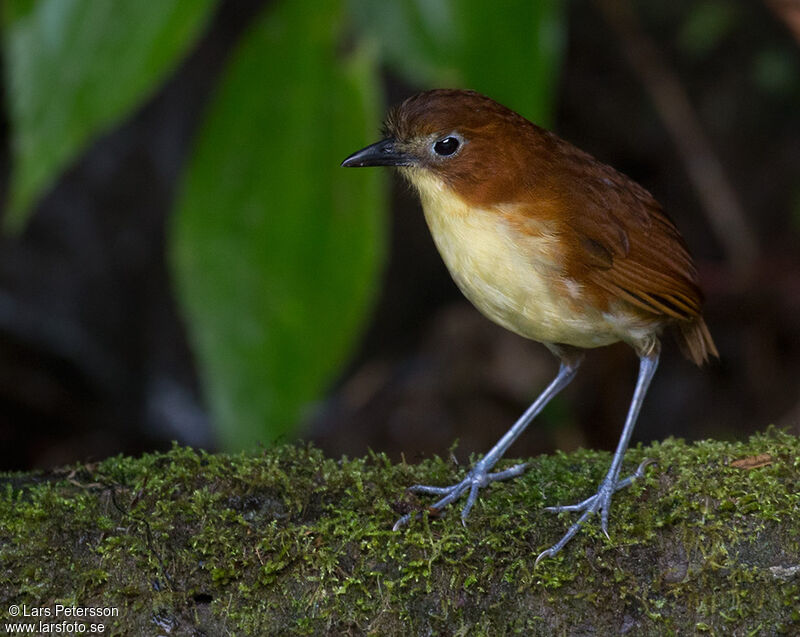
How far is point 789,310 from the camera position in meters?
6.49

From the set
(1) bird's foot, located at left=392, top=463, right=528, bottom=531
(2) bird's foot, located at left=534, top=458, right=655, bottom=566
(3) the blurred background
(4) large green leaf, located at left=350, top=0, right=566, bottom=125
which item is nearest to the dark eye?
(4) large green leaf, located at left=350, top=0, right=566, bottom=125

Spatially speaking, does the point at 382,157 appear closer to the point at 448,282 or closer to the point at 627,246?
the point at 627,246

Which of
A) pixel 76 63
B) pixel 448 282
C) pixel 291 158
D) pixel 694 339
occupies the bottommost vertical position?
pixel 694 339

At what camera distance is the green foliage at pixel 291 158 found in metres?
3.70

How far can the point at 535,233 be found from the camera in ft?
9.05

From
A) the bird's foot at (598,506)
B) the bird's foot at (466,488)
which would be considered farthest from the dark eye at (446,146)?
the bird's foot at (598,506)

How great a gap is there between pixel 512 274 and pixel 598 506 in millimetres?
648

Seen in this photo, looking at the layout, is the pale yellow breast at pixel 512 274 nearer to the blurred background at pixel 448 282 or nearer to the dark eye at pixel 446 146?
the dark eye at pixel 446 146

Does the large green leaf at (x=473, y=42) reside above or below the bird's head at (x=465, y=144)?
above

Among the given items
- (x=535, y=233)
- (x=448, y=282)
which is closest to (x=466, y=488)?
(x=535, y=233)

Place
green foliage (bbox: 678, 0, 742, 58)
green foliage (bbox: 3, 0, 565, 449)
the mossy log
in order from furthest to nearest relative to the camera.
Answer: green foliage (bbox: 678, 0, 742, 58), green foliage (bbox: 3, 0, 565, 449), the mossy log

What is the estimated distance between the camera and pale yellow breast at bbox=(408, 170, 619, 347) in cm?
274

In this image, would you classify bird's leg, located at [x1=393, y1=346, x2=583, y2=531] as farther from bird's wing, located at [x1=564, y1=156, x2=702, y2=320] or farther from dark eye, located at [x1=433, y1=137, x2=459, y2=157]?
dark eye, located at [x1=433, y1=137, x2=459, y2=157]

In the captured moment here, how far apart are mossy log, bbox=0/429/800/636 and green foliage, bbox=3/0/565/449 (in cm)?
106
